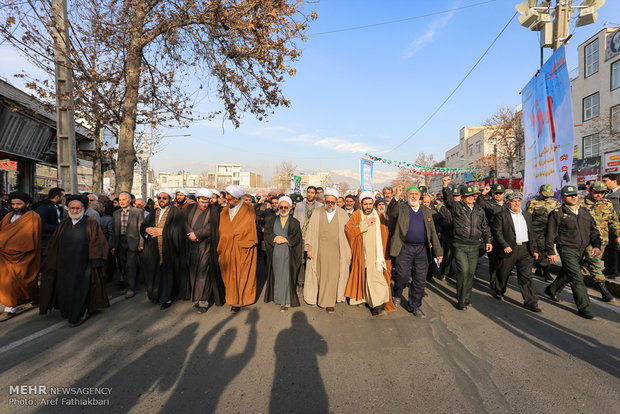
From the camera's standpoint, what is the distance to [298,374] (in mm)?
2936

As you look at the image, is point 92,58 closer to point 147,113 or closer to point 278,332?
point 147,113

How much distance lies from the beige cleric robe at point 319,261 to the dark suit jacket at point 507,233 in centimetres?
241

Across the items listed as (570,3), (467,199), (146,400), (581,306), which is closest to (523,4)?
(570,3)

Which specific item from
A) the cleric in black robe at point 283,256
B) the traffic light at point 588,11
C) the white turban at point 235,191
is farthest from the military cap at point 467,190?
the traffic light at point 588,11

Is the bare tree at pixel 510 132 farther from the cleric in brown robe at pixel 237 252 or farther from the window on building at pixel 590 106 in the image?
the cleric in brown robe at pixel 237 252

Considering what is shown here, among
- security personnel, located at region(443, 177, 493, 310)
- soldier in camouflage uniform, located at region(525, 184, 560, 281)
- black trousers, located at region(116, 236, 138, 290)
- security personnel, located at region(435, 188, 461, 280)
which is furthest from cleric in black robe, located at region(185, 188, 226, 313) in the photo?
soldier in camouflage uniform, located at region(525, 184, 560, 281)

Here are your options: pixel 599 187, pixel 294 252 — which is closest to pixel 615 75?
pixel 599 187

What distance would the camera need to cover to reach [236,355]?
331 centimetres

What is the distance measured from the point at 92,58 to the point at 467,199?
8745mm

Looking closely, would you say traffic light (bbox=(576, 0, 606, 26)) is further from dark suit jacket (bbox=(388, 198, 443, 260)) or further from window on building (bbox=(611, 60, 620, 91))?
window on building (bbox=(611, 60, 620, 91))

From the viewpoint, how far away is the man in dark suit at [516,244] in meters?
4.79

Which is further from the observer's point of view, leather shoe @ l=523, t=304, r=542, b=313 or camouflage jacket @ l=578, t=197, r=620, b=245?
camouflage jacket @ l=578, t=197, r=620, b=245

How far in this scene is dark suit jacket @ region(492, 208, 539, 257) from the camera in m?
4.89

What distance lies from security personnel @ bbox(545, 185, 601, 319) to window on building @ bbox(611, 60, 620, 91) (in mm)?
20650
